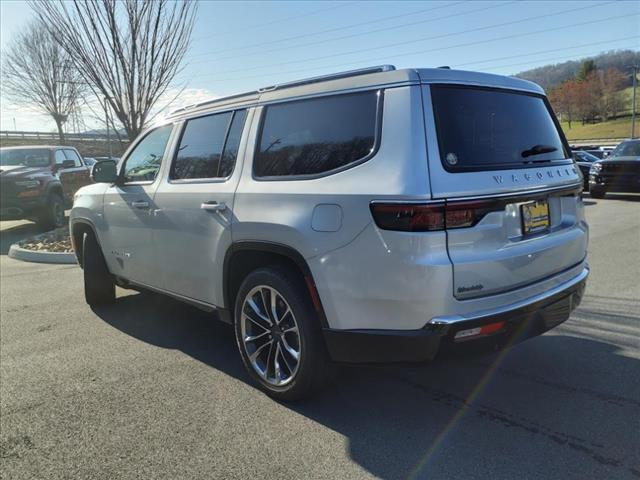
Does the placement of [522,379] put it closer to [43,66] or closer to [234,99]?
[234,99]

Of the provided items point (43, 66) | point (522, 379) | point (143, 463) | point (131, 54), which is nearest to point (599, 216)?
point (522, 379)

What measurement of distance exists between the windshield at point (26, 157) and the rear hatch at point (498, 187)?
11.6 m

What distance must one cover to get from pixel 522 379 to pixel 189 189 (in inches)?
107

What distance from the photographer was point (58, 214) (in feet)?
38.3

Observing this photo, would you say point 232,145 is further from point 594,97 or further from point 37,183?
point 594,97

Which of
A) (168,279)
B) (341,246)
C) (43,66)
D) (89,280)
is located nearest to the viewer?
(341,246)

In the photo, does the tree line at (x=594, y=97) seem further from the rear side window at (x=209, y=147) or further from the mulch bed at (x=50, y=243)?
the rear side window at (x=209, y=147)

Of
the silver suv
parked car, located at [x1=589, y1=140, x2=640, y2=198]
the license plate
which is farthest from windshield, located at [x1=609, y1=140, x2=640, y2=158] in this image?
the license plate

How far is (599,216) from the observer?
11.5 meters

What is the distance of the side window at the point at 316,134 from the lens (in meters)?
2.83

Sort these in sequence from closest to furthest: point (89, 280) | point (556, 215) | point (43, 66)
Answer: point (556, 215) → point (89, 280) → point (43, 66)

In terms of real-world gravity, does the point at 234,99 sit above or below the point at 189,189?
above

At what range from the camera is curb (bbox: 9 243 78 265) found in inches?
→ 325

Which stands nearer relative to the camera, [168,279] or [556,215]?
[556,215]
